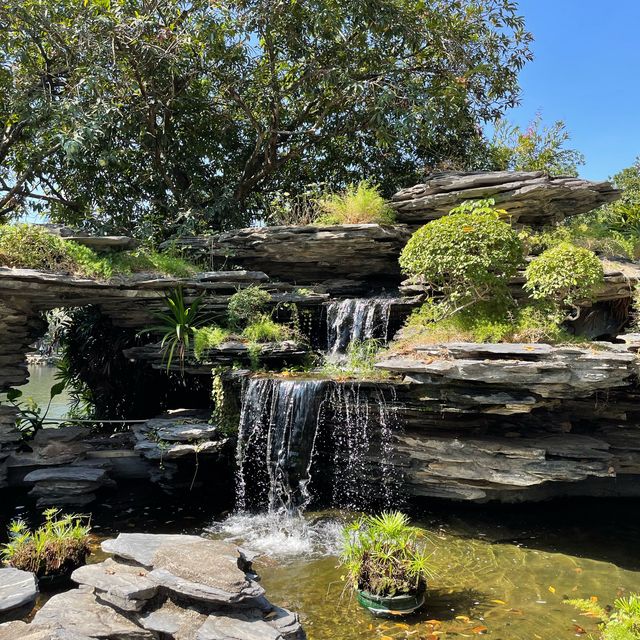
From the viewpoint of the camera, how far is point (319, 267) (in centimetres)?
1138

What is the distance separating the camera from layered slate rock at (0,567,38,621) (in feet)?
15.1

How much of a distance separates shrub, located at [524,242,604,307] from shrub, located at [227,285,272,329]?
4.67m

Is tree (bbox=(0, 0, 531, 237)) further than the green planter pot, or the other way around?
tree (bbox=(0, 0, 531, 237))

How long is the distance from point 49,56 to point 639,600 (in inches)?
594

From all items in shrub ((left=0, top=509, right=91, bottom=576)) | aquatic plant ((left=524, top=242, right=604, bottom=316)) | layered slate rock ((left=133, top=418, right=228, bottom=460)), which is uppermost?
aquatic plant ((left=524, top=242, right=604, bottom=316))

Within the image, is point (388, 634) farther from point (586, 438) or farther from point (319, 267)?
point (319, 267)

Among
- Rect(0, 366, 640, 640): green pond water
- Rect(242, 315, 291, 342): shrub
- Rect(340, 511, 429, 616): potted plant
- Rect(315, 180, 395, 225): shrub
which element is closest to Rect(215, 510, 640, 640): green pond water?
Rect(0, 366, 640, 640): green pond water

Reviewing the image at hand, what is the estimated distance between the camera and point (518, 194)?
9844mm

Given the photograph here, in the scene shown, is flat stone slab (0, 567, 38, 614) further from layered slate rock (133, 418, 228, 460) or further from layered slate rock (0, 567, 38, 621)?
layered slate rock (133, 418, 228, 460)

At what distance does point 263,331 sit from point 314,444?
2237 millimetres

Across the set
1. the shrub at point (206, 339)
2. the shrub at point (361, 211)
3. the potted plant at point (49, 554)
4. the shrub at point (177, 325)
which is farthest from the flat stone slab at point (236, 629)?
the shrub at point (361, 211)

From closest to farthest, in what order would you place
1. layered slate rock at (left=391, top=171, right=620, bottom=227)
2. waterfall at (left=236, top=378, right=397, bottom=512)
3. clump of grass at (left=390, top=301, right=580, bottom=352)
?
waterfall at (left=236, top=378, right=397, bottom=512)
clump of grass at (left=390, top=301, right=580, bottom=352)
layered slate rock at (left=391, top=171, right=620, bottom=227)

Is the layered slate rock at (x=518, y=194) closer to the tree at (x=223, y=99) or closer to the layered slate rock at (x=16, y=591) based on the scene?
the tree at (x=223, y=99)

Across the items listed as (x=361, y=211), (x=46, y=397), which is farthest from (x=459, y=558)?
(x=46, y=397)
